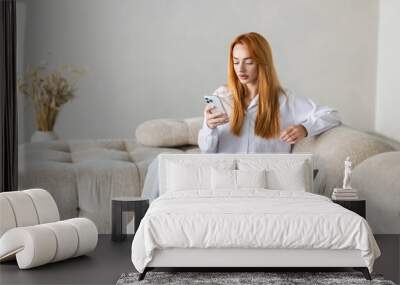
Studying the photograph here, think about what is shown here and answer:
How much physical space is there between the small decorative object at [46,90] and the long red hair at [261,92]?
4.96ft

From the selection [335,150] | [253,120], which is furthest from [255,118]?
[335,150]

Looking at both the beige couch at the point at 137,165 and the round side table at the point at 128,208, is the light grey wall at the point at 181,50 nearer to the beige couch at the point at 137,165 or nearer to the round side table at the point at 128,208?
the beige couch at the point at 137,165

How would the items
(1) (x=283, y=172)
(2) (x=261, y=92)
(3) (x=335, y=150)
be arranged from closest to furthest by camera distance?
(1) (x=283, y=172) < (3) (x=335, y=150) < (2) (x=261, y=92)

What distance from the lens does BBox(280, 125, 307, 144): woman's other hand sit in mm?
7094

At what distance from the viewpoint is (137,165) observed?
24.2 feet

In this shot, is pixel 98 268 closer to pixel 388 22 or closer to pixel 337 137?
pixel 337 137

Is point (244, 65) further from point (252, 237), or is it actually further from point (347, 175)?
point (252, 237)

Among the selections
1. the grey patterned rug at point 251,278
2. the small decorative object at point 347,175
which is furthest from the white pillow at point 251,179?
the grey patterned rug at point 251,278

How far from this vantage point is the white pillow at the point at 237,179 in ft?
20.7

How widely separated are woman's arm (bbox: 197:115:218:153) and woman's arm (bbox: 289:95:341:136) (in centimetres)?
75

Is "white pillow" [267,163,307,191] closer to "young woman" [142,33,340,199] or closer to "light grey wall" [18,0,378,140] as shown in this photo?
"young woman" [142,33,340,199]

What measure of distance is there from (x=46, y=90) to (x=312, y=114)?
249cm

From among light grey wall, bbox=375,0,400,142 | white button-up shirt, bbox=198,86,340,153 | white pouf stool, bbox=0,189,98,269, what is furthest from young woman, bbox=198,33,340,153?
white pouf stool, bbox=0,189,98,269

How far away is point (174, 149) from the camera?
7.33 m
